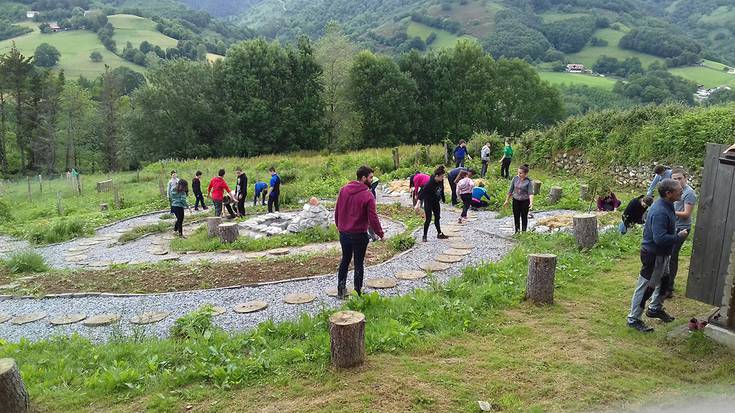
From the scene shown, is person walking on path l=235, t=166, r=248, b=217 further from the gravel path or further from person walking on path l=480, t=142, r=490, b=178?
person walking on path l=480, t=142, r=490, b=178

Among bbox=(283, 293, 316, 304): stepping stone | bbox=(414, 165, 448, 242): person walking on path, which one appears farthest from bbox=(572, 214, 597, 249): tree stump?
bbox=(283, 293, 316, 304): stepping stone

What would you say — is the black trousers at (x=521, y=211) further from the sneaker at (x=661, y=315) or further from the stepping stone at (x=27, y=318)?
the stepping stone at (x=27, y=318)

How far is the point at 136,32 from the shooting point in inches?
3708

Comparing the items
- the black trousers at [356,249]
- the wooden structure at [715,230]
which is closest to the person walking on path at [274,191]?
the black trousers at [356,249]

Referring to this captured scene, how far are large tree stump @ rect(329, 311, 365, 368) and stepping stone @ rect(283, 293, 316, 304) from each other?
2.48 m

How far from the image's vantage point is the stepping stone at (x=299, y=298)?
7223 millimetres

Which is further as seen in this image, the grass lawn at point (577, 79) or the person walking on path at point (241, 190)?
the grass lawn at point (577, 79)

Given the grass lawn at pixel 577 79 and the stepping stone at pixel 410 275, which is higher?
the grass lawn at pixel 577 79

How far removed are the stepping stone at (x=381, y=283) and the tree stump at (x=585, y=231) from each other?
3.60 metres

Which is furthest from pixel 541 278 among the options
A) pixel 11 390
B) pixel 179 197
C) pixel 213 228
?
pixel 179 197

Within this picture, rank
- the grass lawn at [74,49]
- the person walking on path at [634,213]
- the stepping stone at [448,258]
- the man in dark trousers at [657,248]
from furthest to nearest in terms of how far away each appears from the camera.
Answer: the grass lawn at [74,49], the person walking on path at [634,213], the stepping stone at [448,258], the man in dark trousers at [657,248]

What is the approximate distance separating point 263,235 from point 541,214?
7273mm

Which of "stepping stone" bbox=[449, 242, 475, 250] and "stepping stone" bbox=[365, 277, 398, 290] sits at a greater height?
"stepping stone" bbox=[449, 242, 475, 250]

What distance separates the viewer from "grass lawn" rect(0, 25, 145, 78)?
7450 cm
